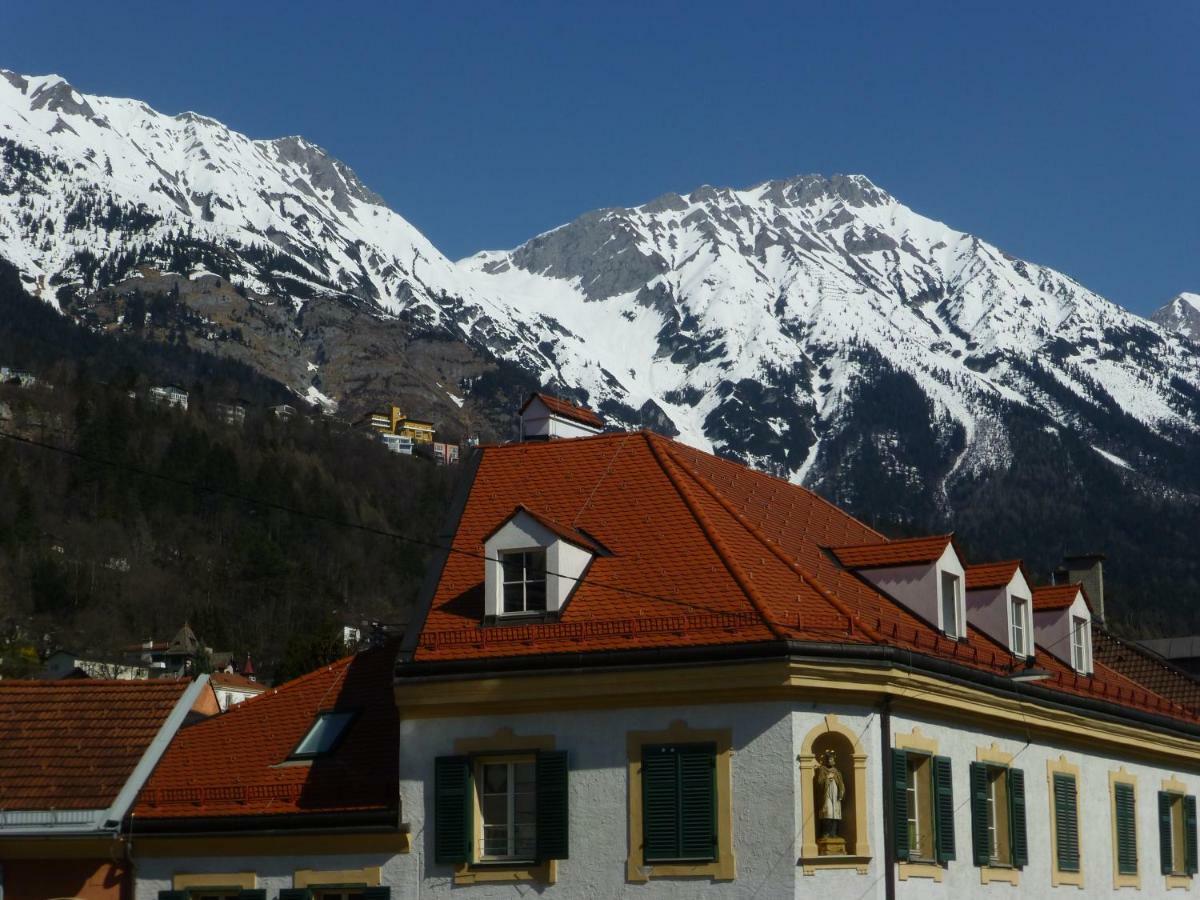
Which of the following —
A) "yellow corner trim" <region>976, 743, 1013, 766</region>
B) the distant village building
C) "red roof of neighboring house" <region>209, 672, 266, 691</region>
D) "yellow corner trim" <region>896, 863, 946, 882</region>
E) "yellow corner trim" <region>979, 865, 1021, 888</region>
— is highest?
"red roof of neighboring house" <region>209, 672, 266, 691</region>

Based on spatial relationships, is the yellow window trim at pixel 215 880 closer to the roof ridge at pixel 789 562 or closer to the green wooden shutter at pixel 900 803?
the roof ridge at pixel 789 562

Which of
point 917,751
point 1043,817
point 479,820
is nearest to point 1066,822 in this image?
point 1043,817

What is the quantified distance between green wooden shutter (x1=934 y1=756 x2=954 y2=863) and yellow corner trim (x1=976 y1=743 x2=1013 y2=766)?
53.5 inches

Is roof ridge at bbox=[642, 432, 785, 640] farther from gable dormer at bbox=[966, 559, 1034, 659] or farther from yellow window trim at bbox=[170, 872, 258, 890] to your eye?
yellow window trim at bbox=[170, 872, 258, 890]

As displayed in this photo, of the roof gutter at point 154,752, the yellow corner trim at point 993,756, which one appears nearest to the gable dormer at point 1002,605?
the yellow corner trim at point 993,756

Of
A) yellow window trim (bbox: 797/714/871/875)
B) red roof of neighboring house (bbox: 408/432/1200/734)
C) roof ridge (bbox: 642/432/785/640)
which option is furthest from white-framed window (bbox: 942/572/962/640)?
yellow window trim (bbox: 797/714/871/875)

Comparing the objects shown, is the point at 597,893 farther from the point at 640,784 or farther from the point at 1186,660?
the point at 1186,660

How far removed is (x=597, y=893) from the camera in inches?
1159

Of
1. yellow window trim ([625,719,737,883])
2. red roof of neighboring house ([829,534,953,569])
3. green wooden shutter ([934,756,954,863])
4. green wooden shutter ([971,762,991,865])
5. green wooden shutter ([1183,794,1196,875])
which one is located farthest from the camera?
green wooden shutter ([1183,794,1196,875])

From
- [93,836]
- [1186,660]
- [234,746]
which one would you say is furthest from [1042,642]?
[1186,660]

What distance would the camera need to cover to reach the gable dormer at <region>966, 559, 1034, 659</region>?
122ft

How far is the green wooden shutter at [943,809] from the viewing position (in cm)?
3148

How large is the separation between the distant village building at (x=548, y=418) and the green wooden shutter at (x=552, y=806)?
9.57 meters

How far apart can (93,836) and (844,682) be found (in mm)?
12874
